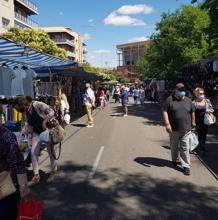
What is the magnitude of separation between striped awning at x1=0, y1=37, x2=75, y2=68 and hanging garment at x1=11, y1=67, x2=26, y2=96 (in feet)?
0.95

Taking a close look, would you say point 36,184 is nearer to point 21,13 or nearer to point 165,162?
point 165,162

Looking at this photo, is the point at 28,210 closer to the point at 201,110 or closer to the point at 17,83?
the point at 17,83

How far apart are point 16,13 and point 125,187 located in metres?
51.5

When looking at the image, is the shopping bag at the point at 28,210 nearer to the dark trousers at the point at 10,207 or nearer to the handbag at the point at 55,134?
the dark trousers at the point at 10,207

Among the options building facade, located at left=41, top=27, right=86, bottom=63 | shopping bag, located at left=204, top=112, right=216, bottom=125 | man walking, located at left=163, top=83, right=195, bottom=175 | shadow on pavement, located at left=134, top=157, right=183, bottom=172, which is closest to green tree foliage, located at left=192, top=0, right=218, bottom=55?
shopping bag, located at left=204, top=112, right=216, bottom=125

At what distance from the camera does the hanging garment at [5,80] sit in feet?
31.8

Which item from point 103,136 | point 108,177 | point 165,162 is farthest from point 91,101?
point 108,177

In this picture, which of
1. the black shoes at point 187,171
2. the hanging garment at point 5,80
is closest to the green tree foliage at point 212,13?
the hanging garment at point 5,80

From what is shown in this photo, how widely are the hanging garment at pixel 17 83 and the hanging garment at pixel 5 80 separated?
0.98ft

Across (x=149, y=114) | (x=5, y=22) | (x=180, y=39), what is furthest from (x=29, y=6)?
(x=149, y=114)

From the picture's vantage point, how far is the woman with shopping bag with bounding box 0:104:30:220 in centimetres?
384

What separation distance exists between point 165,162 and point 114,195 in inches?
117

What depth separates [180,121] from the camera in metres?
8.88

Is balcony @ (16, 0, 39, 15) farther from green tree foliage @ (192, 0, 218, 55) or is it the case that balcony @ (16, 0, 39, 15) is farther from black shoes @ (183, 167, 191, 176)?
black shoes @ (183, 167, 191, 176)
